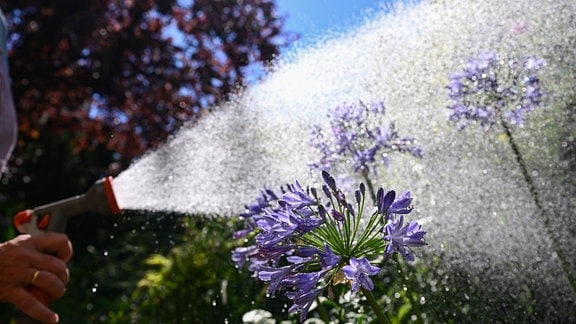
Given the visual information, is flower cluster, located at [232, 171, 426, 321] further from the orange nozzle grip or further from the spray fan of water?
the orange nozzle grip

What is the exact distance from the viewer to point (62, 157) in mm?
6336

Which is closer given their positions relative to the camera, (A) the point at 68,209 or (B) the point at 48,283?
(B) the point at 48,283

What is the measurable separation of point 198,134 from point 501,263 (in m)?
1.39

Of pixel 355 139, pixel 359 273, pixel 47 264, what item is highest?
pixel 355 139

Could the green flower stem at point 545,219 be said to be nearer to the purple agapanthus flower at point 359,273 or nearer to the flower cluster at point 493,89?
the flower cluster at point 493,89

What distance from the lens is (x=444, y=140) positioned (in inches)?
80.5

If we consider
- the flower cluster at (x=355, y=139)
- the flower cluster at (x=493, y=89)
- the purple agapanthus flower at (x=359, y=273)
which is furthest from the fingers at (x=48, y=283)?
the flower cluster at (x=493, y=89)

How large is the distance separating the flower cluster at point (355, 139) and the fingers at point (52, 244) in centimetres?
67

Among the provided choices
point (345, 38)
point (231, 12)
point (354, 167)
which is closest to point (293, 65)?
point (345, 38)

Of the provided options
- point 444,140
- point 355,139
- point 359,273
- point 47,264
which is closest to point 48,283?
point 47,264

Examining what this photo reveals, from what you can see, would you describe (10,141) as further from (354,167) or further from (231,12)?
(231,12)

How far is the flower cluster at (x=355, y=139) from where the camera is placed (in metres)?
1.72

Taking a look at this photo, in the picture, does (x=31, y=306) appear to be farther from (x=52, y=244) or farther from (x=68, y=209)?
(x=68, y=209)

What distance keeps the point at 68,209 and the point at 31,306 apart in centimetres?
33
